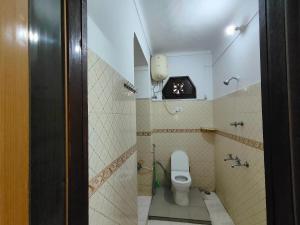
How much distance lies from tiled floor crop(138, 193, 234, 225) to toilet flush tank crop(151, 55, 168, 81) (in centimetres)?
200

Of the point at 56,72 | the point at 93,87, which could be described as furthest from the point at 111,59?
the point at 56,72

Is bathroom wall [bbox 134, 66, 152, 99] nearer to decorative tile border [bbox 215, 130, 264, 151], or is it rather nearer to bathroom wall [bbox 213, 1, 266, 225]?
bathroom wall [bbox 213, 1, 266, 225]

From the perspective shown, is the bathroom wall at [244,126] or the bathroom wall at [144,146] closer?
the bathroom wall at [244,126]

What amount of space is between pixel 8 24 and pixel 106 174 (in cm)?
76

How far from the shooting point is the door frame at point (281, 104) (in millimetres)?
586

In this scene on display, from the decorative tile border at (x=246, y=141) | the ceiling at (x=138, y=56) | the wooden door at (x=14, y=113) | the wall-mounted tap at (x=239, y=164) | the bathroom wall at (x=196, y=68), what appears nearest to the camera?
the wooden door at (x=14, y=113)

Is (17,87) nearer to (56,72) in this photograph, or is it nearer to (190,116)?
(56,72)

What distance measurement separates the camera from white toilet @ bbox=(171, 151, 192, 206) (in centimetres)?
252

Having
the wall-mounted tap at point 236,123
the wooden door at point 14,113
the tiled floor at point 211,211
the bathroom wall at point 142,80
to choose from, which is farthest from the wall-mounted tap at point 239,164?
the wooden door at point 14,113

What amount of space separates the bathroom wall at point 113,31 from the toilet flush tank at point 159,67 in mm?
1353

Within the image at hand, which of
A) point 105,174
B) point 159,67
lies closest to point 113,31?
point 105,174

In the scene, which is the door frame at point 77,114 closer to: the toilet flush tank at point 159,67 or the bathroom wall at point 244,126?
the bathroom wall at point 244,126

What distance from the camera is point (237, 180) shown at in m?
2.04

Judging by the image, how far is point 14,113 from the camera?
0.40 meters
